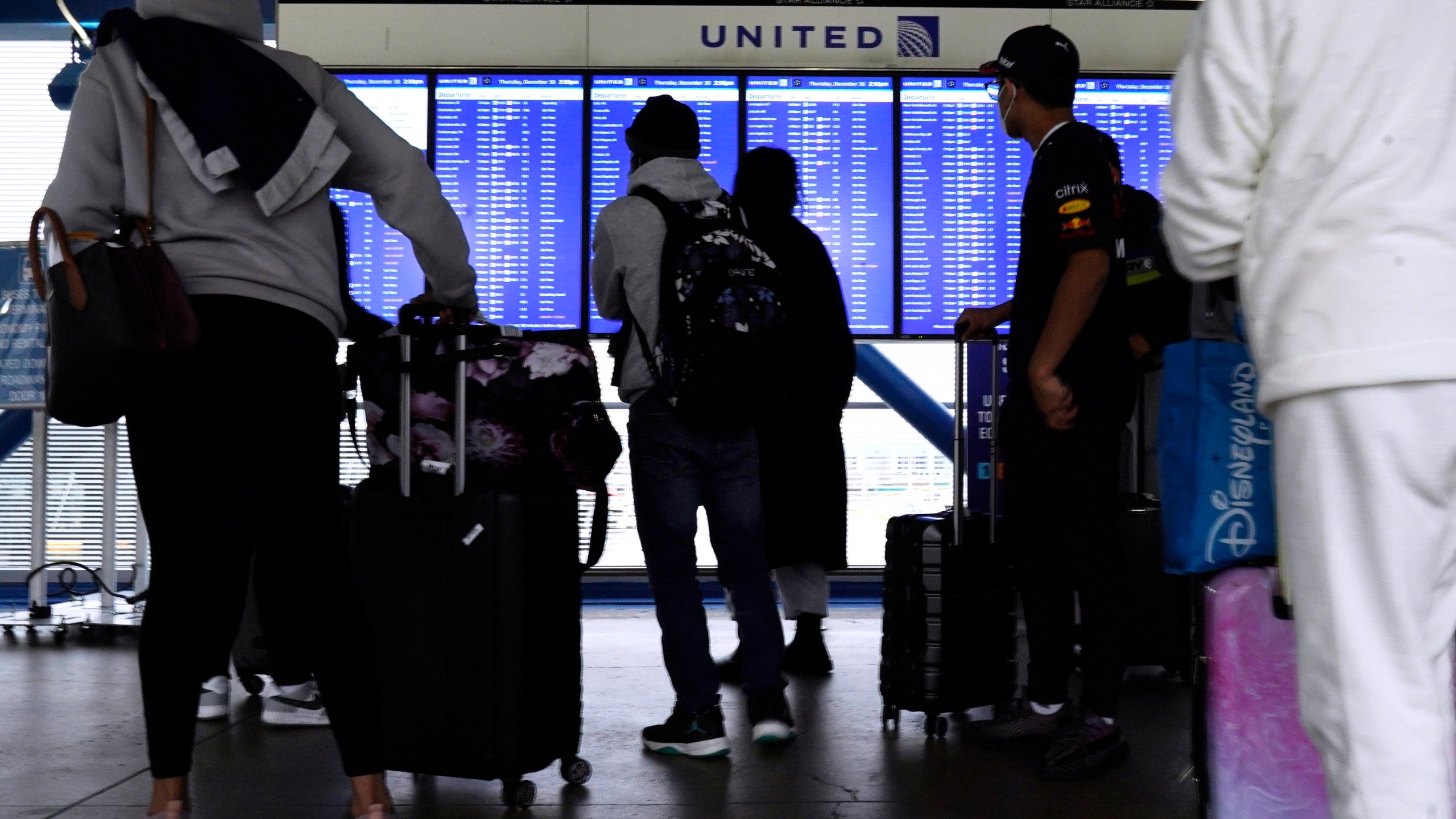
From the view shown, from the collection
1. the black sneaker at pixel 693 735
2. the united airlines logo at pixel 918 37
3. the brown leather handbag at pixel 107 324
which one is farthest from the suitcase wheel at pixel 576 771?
the united airlines logo at pixel 918 37

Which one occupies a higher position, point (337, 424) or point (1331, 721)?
point (337, 424)

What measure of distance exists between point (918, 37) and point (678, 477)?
11.5ft

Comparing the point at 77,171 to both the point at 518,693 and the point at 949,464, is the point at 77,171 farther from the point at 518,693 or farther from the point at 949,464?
the point at 949,464

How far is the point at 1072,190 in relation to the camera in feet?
9.50

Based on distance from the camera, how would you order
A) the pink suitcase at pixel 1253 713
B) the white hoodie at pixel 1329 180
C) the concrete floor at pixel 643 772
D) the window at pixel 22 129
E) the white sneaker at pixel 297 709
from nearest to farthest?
the white hoodie at pixel 1329 180 → the pink suitcase at pixel 1253 713 → the concrete floor at pixel 643 772 → the white sneaker at pixel 297 709 → the window at pixel 22 129

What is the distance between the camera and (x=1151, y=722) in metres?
3.53

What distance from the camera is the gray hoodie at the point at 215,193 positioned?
87.2 inches

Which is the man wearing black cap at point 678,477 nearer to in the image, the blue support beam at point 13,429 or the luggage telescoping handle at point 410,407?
the luggage telescoping handle at point 410,407

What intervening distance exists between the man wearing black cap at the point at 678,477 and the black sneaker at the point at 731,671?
3.34ft

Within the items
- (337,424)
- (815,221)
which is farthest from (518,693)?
(815,221)

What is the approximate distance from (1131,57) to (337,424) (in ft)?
15.2

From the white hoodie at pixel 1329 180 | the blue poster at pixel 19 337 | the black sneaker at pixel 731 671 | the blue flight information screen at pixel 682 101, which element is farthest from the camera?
the blue flight information screen at pixel 682 101

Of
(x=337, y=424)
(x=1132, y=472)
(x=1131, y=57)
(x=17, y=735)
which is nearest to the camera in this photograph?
(x=337, y=424)

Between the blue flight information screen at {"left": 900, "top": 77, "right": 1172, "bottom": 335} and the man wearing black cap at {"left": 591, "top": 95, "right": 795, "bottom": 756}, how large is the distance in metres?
2.85
